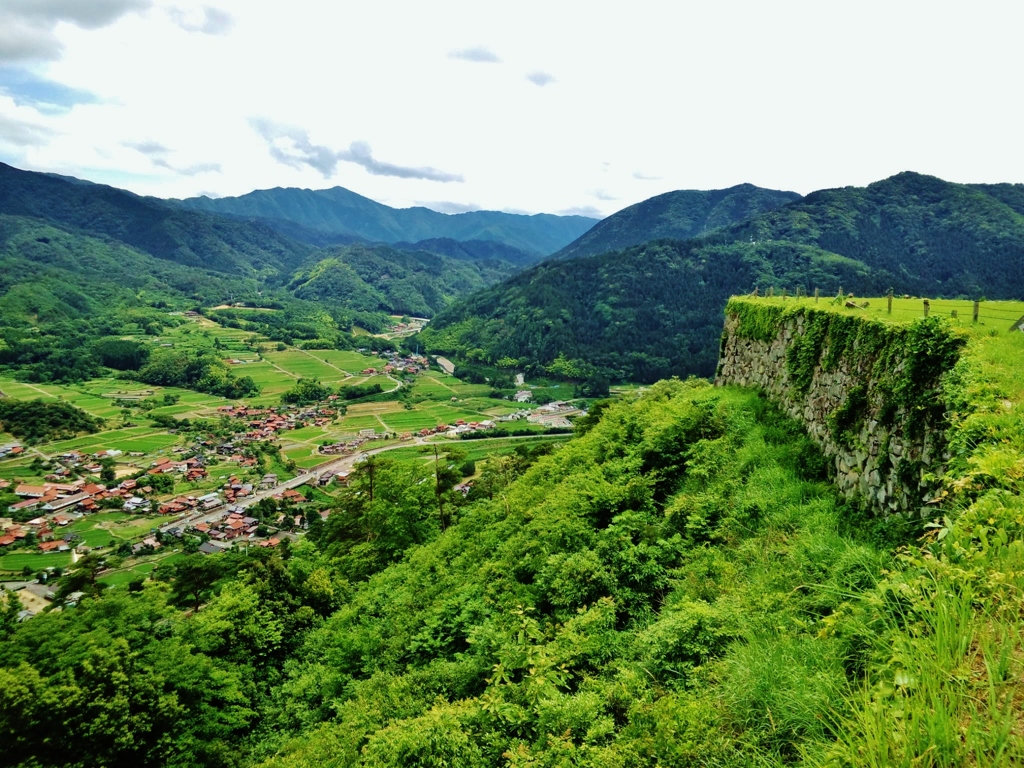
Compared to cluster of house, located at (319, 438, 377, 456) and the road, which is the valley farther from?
cluster of house, located at (319, 438, 377, 456)

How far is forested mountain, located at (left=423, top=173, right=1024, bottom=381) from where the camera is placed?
4247 inches

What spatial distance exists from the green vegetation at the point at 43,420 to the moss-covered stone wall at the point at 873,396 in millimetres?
79122

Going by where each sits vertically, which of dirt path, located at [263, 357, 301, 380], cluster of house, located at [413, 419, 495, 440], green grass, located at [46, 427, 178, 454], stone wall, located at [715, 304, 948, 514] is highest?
stone wall, located at [715, 304, 948, 514]

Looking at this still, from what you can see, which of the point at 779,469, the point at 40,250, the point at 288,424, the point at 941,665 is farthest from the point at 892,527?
the point at 40,250

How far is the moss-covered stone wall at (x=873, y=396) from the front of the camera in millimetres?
7852

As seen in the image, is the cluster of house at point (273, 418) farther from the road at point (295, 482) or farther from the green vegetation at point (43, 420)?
the green vegetation at point (43, 420)

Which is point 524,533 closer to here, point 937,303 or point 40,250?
point 937,303

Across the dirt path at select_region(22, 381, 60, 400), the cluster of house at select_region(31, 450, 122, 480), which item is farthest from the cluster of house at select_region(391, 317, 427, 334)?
the cluster of house at select_region(31, 450, 122, 480)

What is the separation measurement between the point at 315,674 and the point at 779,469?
12.3m

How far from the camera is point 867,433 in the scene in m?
9.27

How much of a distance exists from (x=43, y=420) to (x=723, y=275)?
132058mm

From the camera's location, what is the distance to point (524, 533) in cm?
1327

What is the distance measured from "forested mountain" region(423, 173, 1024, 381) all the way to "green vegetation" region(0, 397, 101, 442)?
73.5 m

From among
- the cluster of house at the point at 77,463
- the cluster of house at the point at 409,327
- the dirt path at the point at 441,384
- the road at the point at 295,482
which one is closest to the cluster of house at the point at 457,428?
the road at the point at 295,482
